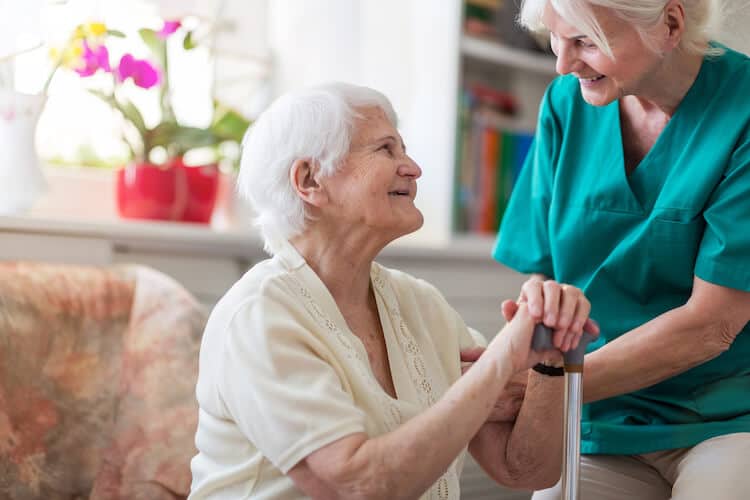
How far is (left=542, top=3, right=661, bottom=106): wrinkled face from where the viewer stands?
1.54m

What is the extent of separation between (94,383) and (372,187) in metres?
0.71

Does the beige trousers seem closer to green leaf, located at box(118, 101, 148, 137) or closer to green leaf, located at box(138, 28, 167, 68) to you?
green leaf, located at box(118, 101, 148, 137)

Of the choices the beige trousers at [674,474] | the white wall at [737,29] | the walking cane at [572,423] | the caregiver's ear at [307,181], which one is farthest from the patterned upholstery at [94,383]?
the white wall at [737,29]

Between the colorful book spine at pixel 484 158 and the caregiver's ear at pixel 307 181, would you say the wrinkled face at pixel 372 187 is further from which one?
the colorful book spine at pixel 484 158

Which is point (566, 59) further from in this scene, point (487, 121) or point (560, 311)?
point (487, 121)

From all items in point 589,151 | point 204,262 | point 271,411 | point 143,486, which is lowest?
point 143,486

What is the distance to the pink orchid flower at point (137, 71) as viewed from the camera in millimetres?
2357

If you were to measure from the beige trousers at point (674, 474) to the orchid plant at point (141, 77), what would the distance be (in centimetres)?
125

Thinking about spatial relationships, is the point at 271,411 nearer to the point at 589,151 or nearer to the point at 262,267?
the point at 262,267

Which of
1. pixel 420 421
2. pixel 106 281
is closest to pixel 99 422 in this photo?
pixel 106 281

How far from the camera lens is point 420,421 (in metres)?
1.26

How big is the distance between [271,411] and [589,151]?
0.80 m

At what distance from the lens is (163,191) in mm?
2352

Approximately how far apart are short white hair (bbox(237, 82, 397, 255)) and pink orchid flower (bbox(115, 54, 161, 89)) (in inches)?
37.6
